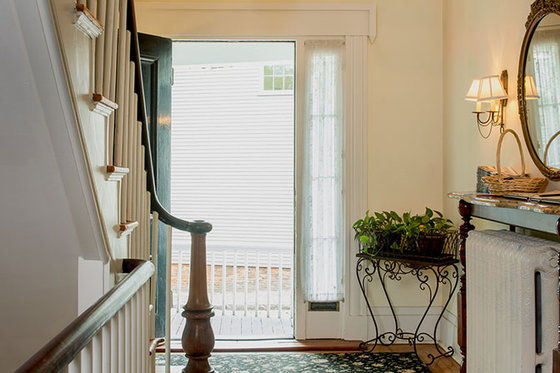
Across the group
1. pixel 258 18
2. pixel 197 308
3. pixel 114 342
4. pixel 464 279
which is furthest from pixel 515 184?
pixel 258 18

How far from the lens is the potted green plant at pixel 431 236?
3.85 m

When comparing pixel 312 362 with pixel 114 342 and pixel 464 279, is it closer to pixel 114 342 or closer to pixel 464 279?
pixel 464 279

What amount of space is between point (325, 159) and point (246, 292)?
202cm

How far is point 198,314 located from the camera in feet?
8.63

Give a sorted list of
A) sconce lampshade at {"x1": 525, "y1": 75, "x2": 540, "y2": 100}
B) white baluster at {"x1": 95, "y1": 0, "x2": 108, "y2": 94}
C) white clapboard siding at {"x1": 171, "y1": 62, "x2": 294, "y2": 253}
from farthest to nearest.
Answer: white clapboard siding at {"x1": 171, "y1": 62, "x2": 294, "y2": 253}, sconce lampshade at {"x1": 525, "y1": 75, "x2": 540, "y2": 100}, white baluster at {"x1": 95, "y1": 0, "x2": 108, "y2": 94}

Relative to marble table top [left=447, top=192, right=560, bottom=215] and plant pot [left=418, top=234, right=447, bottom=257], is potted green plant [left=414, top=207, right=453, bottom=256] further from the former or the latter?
marble table top [left=447, top=192, right=560, bottom=215]

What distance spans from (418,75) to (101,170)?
3.08m

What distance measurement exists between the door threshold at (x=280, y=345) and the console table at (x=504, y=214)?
1241 mm

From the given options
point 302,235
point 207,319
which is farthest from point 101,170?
point 302,235

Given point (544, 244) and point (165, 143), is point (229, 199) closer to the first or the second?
point (165, 143)

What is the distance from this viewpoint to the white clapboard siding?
717cm

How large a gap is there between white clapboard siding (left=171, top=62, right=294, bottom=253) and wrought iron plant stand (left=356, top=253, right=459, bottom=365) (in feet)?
9.00

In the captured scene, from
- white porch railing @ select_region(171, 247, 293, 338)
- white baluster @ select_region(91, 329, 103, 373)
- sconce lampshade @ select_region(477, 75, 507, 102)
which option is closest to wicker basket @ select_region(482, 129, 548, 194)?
sconce lampshade @ select_region(477, 75, 507, 102)

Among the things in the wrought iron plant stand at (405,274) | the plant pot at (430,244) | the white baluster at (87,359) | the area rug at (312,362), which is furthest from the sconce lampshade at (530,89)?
the white baluster at (87,359)
